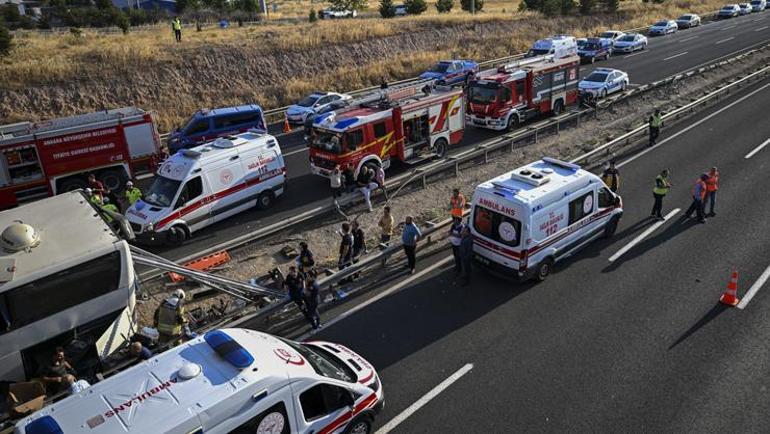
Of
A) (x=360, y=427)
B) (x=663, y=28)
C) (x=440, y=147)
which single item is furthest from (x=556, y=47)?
(x=360, y=427)

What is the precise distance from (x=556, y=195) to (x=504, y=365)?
4.65m

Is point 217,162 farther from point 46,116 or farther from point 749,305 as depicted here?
point 46,116

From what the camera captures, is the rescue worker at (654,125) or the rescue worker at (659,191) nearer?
the rescue worker at (659,191)

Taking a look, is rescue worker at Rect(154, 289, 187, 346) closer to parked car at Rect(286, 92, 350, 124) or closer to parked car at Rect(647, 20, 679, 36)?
parked car at Rect(286, 92, 350, 124)

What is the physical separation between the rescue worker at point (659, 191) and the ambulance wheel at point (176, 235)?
1440cm

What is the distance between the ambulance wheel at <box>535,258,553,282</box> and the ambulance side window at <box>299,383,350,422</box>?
264 inches

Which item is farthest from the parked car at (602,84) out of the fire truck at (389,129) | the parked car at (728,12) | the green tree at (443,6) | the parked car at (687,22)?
the parked car at (728,12)

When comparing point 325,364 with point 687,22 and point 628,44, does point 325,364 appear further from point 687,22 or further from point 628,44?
point 687,22

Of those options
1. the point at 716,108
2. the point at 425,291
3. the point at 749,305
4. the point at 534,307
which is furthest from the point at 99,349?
the point at 716,108

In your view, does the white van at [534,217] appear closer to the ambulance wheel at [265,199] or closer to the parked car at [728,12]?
the ambulance wheel at [265,199]

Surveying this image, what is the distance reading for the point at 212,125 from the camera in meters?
24.0

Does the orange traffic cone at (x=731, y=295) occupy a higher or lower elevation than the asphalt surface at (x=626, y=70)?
lower

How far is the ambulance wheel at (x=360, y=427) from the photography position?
28.8ft

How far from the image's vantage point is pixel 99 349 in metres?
11.1
